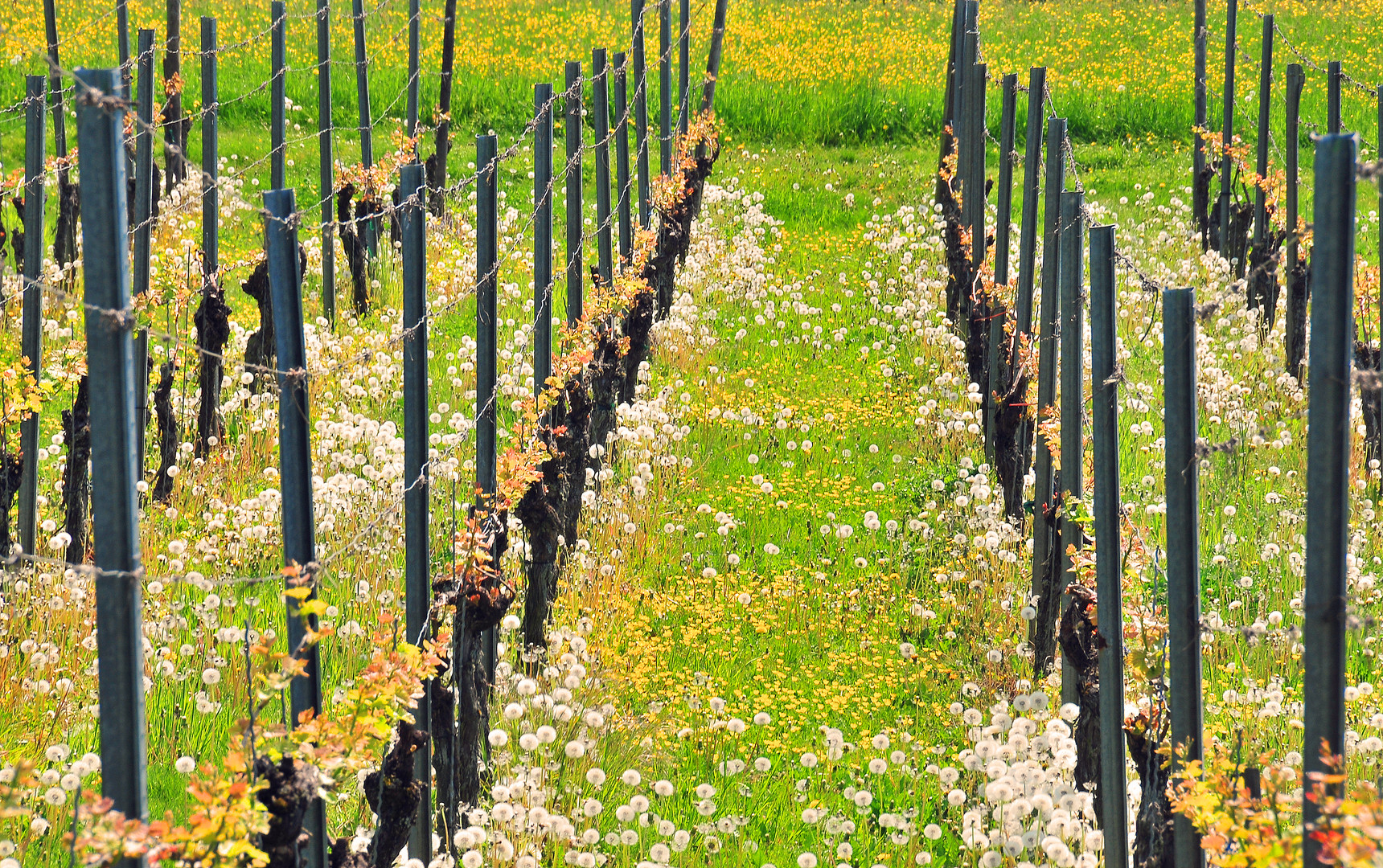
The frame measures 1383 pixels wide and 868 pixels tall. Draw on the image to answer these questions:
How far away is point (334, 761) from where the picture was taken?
270 centimetres

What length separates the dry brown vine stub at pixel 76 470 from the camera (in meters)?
5.45

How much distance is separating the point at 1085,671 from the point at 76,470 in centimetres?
404

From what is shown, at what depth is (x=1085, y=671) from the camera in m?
4.06

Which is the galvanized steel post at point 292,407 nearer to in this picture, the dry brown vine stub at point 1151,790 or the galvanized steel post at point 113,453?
the galvanized steel post at point 113,453

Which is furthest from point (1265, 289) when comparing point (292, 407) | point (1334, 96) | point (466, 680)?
point (292, 407)

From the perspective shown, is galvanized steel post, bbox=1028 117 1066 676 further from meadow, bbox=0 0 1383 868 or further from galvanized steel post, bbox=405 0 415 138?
galvanized steel post, bbox=405 0 415 138

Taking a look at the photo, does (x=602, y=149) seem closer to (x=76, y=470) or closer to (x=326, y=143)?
(x=326, y=143)

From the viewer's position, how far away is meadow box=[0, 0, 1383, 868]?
4.02 m

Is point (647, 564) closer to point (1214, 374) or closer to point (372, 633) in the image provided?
point (372, 633)

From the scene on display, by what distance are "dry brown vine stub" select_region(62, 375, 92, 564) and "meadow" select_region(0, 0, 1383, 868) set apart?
0.43 feet

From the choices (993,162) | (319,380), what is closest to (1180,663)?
(319,380)

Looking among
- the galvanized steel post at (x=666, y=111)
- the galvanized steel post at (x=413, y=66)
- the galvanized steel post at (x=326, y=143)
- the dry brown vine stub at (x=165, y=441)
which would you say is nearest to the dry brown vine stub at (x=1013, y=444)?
the dry brown vine stub at (x=165, y=441)

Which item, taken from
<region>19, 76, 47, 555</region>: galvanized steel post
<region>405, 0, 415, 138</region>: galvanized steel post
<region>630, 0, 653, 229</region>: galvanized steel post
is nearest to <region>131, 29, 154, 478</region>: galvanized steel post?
<region>19, 76, 47, 555</region>: galvanized steel post

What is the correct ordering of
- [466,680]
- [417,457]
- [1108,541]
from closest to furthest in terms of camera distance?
[1108,541] < [417,457] < [466,680]
